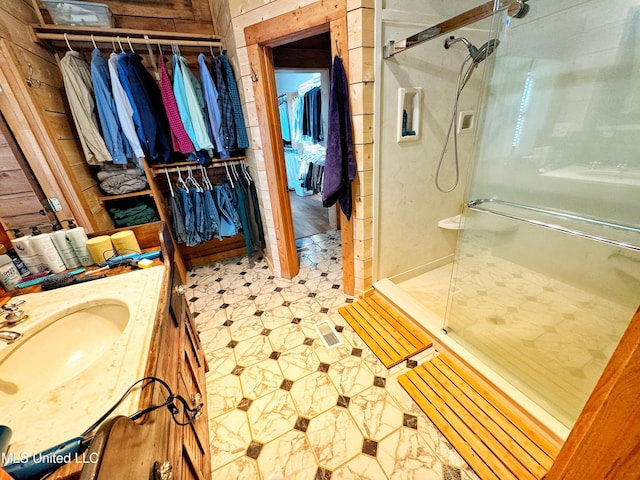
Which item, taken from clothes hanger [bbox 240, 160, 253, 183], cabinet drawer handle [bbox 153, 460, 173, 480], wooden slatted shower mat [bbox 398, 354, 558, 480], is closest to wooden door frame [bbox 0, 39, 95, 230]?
clothes hanger [bbox 240, 160, 253, 183]

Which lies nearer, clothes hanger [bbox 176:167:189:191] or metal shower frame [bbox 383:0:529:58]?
metal shower frame [bbox 383:0:529:58]

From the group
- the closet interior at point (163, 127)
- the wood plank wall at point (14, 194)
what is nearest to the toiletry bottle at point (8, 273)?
the wood plank wall at point (14, 194)

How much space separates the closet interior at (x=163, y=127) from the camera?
193 cm

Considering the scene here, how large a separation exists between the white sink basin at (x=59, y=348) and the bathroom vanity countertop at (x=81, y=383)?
1 centimetres

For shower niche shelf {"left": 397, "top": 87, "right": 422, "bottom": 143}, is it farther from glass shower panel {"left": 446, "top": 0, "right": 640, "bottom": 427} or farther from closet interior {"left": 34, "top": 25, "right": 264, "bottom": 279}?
closet interior {"left": 34, "top": 25, "right": 264, "bottom": 279}

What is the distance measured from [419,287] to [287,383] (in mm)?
1427

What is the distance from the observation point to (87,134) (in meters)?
1.94

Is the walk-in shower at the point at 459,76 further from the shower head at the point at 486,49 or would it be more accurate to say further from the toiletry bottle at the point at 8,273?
the toiletry bottle at the point at 8,273

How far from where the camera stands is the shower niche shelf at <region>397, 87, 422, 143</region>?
172 cm

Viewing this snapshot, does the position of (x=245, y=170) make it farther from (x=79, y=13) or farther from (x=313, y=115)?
(x=313, y=115)

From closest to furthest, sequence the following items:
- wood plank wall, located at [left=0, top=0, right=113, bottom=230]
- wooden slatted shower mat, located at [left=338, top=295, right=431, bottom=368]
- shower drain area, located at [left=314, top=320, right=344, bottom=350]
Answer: wood plank wall, located at [left=0, top=0, right=113, bottom=230] → wooden slatted shower mat, located at [left=338, top=295, right=431, bottom=368] → shower drain area, located at [left=314, top=320, right=344, bottom=350]

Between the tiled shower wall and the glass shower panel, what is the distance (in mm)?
679

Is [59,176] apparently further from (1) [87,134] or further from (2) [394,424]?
(2) [394,424]

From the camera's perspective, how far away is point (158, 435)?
58 centimetres
